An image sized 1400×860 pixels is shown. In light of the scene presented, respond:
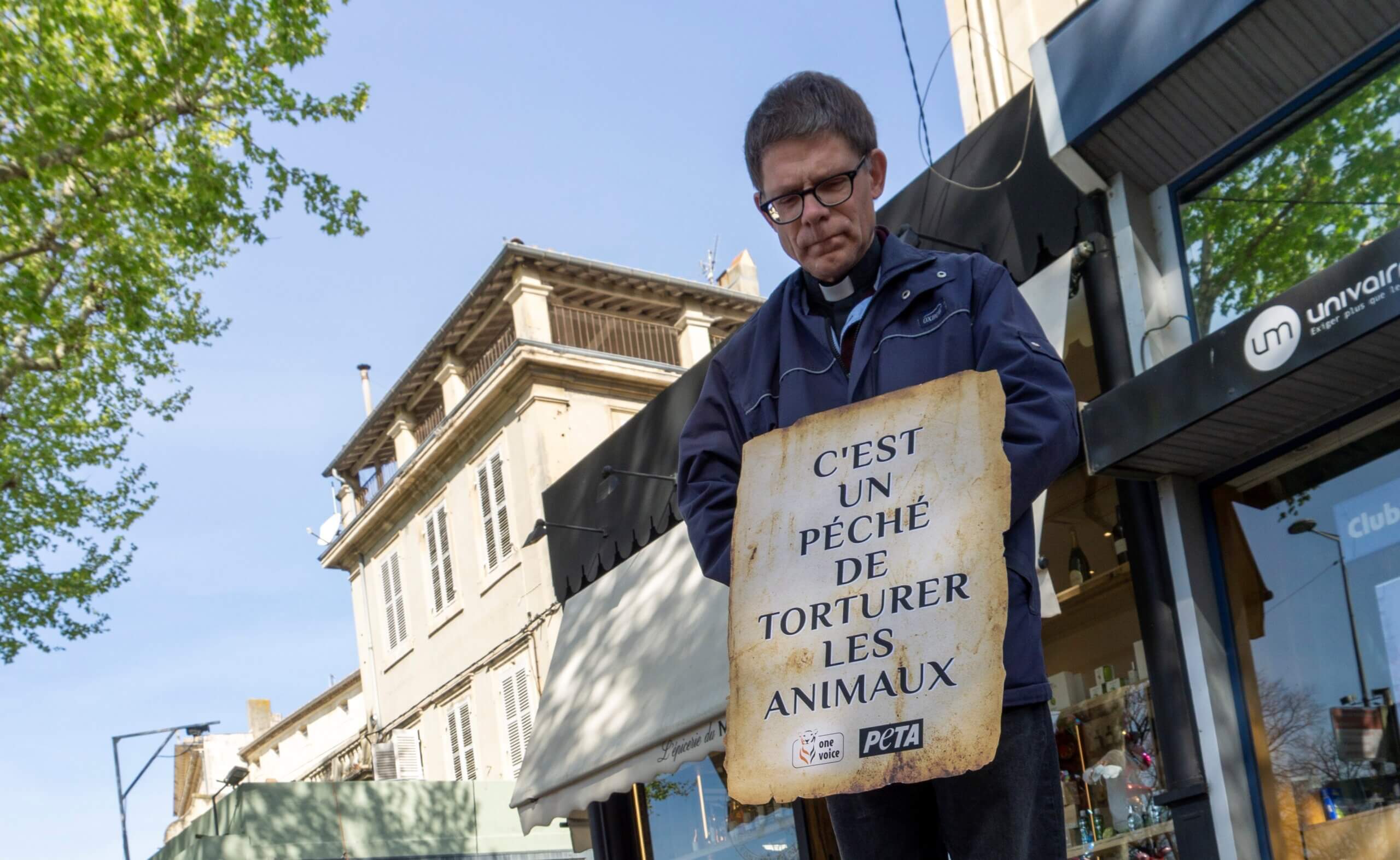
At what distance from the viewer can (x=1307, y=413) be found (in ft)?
20.6

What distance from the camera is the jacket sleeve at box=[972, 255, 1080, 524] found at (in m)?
2.19

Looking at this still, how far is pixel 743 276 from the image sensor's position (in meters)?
30.2

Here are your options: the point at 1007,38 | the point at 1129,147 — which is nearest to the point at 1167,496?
the point at 1129,147

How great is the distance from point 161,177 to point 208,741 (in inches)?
1917

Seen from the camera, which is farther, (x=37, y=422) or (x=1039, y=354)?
(x=37, y=422)

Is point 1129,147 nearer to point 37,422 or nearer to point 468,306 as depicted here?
point 37,422

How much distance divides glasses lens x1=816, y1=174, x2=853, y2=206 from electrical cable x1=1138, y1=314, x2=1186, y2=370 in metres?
5.00

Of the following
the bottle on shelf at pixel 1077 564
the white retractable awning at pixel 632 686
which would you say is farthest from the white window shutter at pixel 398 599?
the bottle on shelf at pixel 1077 564

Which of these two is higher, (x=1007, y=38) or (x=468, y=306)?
(x=468, y=306)

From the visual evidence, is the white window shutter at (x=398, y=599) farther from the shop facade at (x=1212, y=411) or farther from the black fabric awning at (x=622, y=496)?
the shop facade at (x=1212, y=411)

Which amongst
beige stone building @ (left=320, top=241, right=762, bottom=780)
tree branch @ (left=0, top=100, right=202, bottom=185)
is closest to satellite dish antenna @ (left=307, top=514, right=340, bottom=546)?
beige stone building @ (left=320, top=241, right=762, bottom=780)

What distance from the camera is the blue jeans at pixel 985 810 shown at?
83.6 inches

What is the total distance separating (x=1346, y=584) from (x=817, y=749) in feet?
16.0

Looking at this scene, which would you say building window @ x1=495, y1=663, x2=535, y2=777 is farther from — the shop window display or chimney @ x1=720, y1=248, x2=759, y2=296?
the shop window display
